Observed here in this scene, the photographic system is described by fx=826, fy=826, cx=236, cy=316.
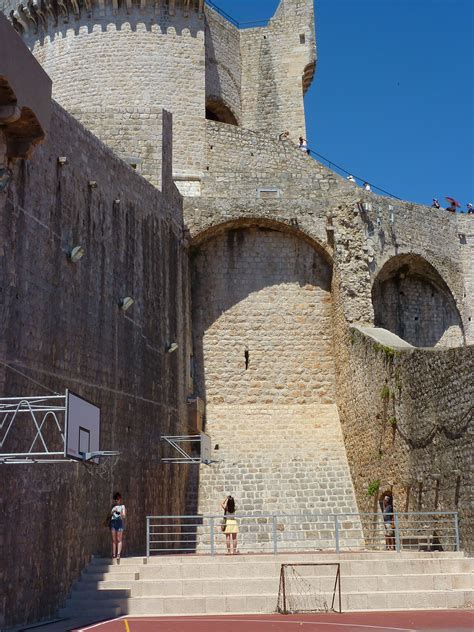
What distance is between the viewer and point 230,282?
68.7 feet

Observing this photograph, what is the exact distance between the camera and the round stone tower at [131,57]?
23.6m

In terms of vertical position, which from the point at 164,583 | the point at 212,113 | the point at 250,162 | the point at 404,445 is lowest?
the point at 164,583

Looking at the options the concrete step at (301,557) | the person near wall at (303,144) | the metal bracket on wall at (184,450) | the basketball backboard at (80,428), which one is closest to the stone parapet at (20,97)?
the basketball backboard at (80,428)

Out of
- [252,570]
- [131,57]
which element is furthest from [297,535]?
[131,57]

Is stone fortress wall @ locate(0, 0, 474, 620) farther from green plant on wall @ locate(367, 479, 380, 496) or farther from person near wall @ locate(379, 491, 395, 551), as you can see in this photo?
person near wall @ locate(379, 491, 395, 551)

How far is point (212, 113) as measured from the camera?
27188 mm

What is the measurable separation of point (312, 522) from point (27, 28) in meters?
17.3

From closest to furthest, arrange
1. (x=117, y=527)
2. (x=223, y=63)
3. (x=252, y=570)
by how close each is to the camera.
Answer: (x=252, y=570) → (x=117, y=527) → (x=223, y=63)

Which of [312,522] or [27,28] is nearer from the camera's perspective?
[312,522]

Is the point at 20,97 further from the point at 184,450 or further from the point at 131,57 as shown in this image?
the point at 131,57

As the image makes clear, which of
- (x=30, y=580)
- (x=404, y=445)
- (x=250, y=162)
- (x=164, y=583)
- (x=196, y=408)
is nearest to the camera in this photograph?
(x=30, y=580)

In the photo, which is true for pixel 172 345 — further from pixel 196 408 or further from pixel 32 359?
pixel 32 359

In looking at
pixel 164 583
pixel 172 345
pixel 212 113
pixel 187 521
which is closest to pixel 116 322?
pixel 172 345

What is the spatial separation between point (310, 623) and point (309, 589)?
164 centimetres
